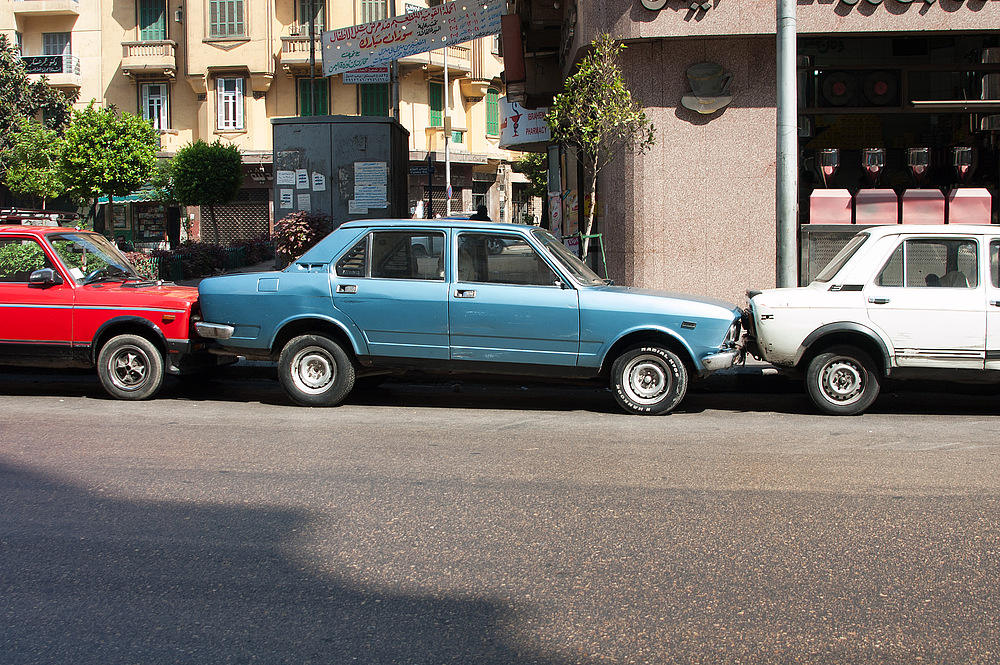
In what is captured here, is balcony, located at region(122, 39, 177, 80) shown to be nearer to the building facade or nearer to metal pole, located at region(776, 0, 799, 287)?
the building facade

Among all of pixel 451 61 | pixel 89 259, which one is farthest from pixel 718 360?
pixel 451 61

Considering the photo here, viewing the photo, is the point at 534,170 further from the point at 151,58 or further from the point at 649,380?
the point at 649,380

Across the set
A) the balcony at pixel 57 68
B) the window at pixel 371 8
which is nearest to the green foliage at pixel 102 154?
the balcony at pixel 57 68

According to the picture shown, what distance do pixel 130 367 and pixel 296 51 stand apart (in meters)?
32.4

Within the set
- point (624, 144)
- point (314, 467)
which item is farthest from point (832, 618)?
point (624, 144)

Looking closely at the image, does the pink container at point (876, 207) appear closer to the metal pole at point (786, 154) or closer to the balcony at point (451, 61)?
the metal pole at point (786, 154)

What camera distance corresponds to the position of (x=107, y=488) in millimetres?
5148

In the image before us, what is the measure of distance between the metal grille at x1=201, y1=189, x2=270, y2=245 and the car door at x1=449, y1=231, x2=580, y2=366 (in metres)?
33.0

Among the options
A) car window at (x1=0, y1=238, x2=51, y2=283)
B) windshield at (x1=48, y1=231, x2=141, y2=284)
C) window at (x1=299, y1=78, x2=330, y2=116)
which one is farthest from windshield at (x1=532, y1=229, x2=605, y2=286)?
window at (x1=299, y1=78, x2=330, y2=116)

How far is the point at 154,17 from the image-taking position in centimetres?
3906

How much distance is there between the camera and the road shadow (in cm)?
316

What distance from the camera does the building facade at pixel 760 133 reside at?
12.5 metres

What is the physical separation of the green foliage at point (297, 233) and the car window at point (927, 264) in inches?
294

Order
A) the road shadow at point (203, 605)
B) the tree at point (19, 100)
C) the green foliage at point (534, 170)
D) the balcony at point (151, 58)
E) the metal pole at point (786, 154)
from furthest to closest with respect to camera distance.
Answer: the green foliage at point (534, 170), the balcony at point (151, 58), the tree at point (19, 100), the metal pole at point (786, 154), the road shadow at point (203, 605)
